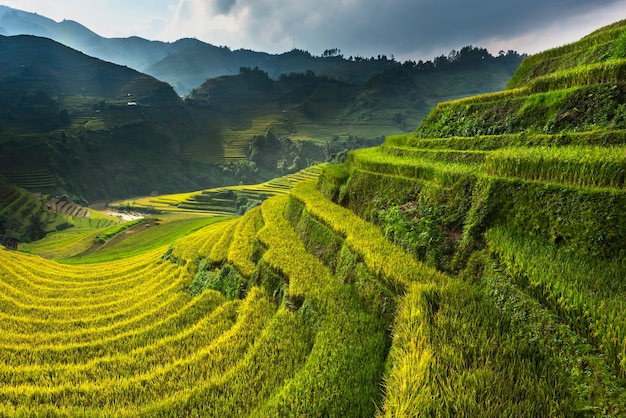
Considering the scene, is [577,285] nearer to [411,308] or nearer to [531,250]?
[531,250]

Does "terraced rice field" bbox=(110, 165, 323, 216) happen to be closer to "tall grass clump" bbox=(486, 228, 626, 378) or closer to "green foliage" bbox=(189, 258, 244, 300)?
"green foliage" bbox=(189, 258, 244, 300)

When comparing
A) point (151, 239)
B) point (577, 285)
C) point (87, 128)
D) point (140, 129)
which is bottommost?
point (151, 239)

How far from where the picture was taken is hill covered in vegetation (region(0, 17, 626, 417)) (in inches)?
130

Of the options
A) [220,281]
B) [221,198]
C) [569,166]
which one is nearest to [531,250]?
[569,166]

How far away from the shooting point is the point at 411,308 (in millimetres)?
4492

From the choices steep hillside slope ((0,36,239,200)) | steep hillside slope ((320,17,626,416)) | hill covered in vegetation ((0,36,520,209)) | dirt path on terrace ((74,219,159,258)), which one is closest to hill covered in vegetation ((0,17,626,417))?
steep hillside slope ((320,17,626,416))

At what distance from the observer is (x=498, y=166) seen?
19.9 ft

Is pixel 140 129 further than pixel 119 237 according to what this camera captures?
Yes

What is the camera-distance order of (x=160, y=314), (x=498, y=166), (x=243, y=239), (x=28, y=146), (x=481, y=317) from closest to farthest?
(x=481, y=317) → (x=498, y=166) → (x=160, y=314) → (x=243, y=239) → (x=28, y=146)

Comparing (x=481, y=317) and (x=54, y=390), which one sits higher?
(x=481, y=317)

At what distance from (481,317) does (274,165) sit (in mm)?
141930

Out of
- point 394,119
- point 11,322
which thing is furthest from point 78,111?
point 11,322

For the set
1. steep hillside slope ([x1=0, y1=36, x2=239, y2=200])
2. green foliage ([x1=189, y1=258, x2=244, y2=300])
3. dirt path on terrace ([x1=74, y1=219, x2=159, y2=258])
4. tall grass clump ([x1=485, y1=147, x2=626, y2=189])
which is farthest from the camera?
steep hillside slope ([x1=0, y1=36, x2=239, y2=200])

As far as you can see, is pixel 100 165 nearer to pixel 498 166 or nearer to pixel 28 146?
pixel 28 146
